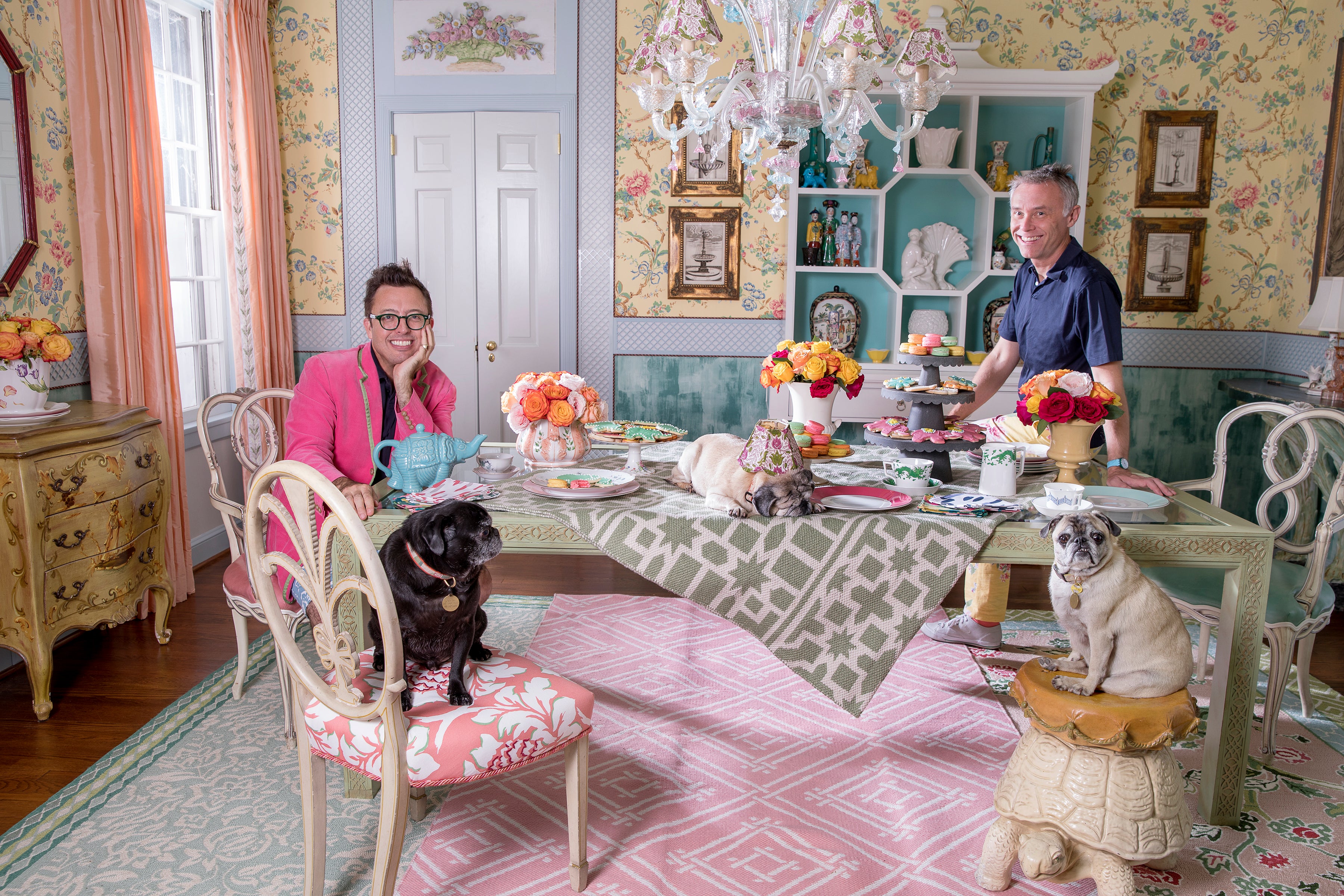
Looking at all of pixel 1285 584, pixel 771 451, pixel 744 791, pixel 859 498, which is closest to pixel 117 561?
pixel 744 791

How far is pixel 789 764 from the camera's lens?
2.56 m

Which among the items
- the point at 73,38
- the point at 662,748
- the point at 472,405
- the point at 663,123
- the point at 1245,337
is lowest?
the point at 662,748

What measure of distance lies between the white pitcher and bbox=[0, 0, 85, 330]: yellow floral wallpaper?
3.49 m

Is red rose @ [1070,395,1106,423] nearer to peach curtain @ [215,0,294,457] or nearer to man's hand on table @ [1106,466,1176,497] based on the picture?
man's hand on table @ [1106,466,1176,497]

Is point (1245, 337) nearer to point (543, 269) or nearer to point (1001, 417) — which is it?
point (1001, 417)

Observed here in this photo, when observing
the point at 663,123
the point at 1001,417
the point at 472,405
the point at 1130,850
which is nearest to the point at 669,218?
the point at 472,405

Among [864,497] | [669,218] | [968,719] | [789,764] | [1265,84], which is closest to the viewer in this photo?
[864,497]

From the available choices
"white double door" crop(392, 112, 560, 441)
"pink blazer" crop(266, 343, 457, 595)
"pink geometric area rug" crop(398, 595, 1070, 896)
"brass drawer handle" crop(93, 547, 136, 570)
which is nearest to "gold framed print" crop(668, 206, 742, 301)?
"white double door" crop(392, 112, 560, 441)

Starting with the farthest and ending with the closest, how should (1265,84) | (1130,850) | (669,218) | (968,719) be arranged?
1. (669,218)
2. (1265,84)
3. (968,719)
4. (1130,850)

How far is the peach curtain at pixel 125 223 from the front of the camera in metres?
3.60

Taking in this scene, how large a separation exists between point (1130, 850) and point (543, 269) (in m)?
4.25

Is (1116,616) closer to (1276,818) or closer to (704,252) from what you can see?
(1276,818)

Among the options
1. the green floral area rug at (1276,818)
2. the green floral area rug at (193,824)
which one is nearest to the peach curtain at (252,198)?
the green floral area rug at (193,824)

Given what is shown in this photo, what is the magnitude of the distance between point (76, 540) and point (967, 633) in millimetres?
3224
